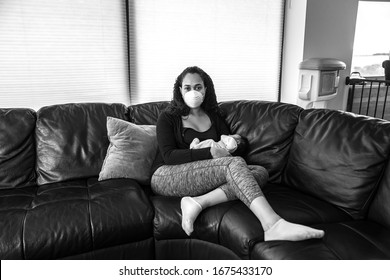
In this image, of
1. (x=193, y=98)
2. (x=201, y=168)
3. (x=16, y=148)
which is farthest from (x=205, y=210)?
(x=16, y=148)

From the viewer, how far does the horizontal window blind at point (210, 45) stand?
274 cm

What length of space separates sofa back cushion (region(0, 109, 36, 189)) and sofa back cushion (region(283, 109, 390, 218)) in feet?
5.60

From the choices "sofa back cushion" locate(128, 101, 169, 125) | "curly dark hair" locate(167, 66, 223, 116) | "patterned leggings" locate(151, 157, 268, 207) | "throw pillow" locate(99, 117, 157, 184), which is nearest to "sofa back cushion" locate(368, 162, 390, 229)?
"patterned leggings" locate(151, 157, 268, 207)

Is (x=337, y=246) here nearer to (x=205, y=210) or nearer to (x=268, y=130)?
(x=205, y=210)

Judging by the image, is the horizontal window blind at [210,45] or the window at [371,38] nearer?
the horizontal window blind at [210,45]

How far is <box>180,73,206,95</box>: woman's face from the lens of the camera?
201 cm

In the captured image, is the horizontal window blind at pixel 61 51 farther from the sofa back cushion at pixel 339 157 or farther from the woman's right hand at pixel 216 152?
the sofa back cushion at pixel 339 157

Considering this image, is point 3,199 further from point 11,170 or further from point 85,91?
point 85,91

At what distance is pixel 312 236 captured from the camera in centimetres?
130

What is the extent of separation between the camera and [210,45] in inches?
117

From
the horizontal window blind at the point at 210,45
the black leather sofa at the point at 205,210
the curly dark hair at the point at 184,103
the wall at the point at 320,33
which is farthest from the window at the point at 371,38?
the curly dark hair at the point at 184,103

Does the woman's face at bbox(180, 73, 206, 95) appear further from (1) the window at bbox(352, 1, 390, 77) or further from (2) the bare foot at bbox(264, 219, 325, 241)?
(1) the window at bbox(352, 1, 390, 77)

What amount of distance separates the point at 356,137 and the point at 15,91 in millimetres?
2441

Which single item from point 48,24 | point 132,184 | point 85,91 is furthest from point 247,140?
point 48,24
